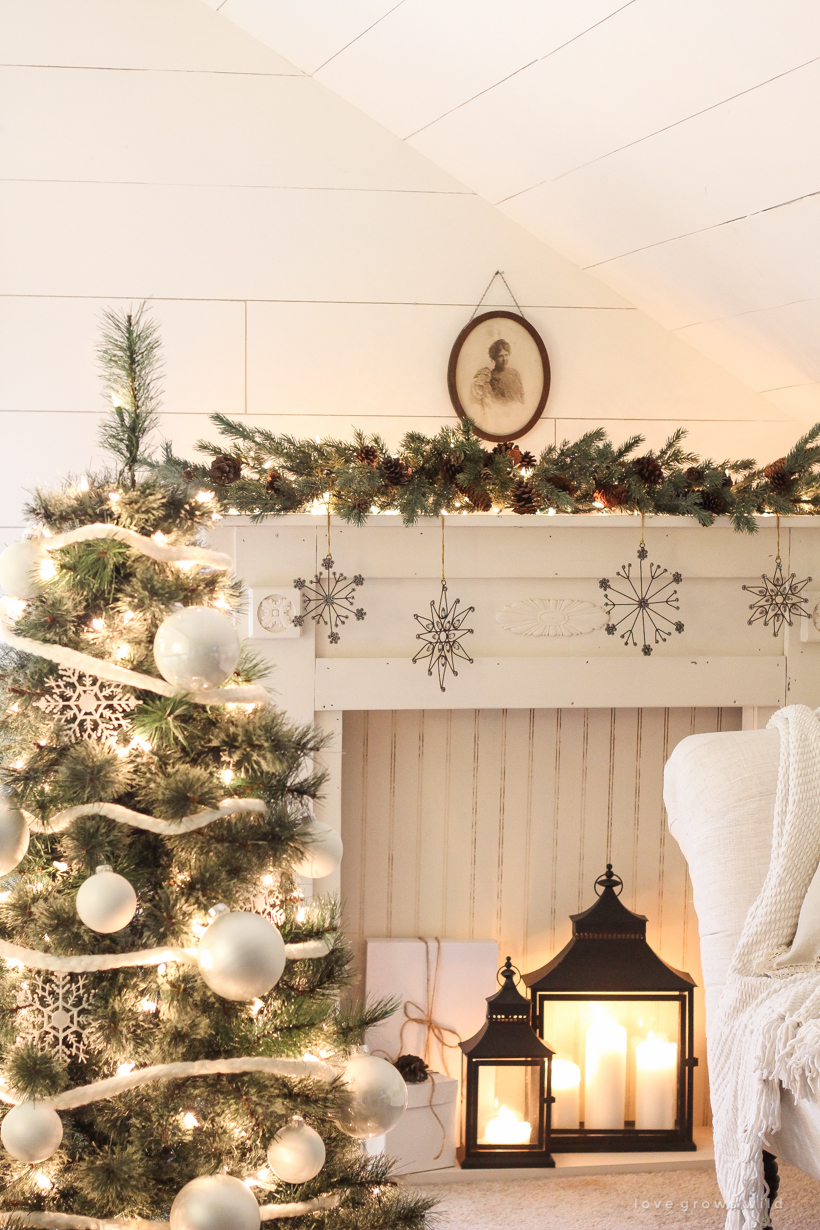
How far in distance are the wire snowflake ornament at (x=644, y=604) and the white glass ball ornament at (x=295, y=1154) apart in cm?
140

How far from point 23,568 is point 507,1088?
1.68m

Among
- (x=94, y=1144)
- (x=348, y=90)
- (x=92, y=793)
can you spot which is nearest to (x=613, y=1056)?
(x=94, y=1144)

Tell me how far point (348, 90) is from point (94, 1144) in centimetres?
215

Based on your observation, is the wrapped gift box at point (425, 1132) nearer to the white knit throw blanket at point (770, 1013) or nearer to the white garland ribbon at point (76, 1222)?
the white knit throw blanket at point (770, 1013)

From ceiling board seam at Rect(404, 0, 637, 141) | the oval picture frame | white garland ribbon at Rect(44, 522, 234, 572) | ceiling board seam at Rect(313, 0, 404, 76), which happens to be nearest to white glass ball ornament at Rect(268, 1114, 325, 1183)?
white garland ribbon at Rect(44, 522, 234, 572)

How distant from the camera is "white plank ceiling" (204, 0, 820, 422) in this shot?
1.50m

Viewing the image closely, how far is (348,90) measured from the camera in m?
2.27

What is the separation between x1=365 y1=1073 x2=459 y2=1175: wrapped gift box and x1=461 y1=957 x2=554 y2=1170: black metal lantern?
0.05 m

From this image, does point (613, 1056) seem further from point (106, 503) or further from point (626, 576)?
point (106, 503)

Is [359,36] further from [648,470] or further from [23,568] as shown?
[23,568]

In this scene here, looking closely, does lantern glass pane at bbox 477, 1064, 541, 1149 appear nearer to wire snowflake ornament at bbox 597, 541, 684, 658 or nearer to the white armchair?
the white armchair

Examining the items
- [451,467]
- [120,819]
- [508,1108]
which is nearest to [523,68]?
[451,467]

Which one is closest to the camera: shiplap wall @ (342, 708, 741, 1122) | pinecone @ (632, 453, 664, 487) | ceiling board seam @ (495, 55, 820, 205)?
ceiling board seam @ (495, 55, 820, 205)

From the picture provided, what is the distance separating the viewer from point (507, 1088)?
7.16ft
